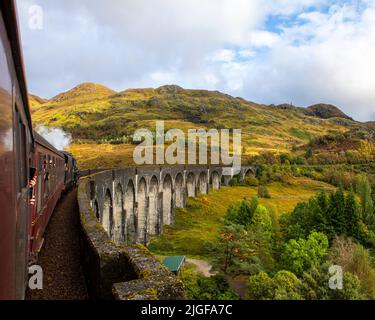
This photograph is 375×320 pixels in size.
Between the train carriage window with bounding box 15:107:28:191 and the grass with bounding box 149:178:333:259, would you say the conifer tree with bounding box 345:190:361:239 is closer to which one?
the grass with bounding box 149:178:333:259

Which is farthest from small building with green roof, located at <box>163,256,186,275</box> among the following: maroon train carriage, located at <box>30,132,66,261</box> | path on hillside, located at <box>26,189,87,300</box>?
maroon train carriage, located at <box>30,132,66,261</box>

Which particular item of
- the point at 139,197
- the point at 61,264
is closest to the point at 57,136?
the point at 139,197

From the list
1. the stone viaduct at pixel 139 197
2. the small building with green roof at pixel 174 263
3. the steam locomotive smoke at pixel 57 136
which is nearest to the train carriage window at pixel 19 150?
the stone viaduct at pixel 139 197

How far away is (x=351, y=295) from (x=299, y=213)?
60.1 ft

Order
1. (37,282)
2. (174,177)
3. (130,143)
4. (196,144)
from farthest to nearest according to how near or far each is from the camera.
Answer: (196,144)
(130,143)
(174,177)
(37,282)

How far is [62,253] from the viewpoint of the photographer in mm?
9844

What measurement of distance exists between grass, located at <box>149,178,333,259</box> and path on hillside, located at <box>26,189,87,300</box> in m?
27.2

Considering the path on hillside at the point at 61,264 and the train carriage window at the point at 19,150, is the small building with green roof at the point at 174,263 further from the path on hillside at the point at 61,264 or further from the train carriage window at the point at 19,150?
the train carriage window at the point at 19,150

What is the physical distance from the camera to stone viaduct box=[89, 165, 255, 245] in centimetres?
2412

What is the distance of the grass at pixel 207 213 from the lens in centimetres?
4012

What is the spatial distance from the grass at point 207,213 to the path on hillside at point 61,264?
27.2 m

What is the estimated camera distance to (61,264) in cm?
897

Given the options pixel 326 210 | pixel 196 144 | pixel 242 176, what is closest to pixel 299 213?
Answer: pixel 326 210

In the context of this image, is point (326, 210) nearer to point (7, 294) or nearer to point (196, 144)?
point (7, 294)
